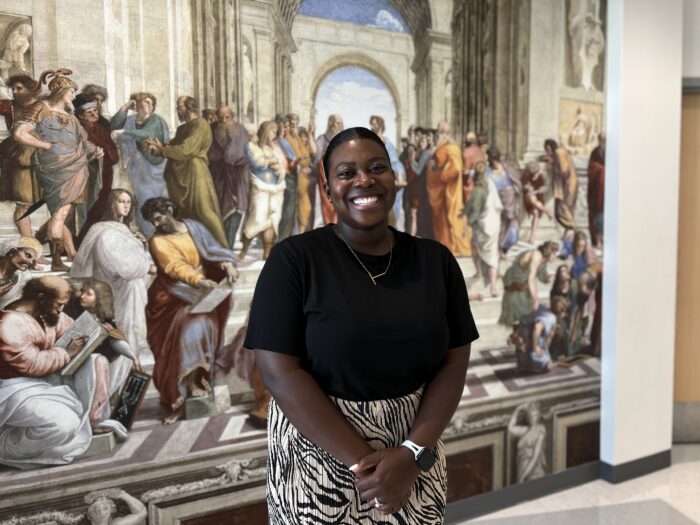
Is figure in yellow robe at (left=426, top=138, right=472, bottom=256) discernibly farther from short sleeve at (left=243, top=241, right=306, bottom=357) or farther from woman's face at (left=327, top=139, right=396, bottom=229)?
short sleeve at (left=243, top=241, right=306, bottom=357)

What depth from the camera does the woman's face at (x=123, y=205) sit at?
261 cm

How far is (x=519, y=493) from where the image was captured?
376 cm

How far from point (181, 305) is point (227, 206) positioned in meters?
0.54

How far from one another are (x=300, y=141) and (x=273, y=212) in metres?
0.41

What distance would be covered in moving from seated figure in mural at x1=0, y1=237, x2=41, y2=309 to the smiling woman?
55.2 inches

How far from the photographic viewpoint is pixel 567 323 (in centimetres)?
398

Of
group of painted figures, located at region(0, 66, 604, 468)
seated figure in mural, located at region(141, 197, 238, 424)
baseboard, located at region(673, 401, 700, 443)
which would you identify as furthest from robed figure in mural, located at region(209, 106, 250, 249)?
baseboard, located at region(673, 401, 700, 443)

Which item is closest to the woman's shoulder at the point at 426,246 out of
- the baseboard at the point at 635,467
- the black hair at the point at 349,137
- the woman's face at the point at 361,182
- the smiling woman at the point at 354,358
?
the smiling woman at the point at 354,358

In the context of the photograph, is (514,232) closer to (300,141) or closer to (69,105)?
(300,141)

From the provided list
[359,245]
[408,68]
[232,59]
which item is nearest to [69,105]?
[232,59]

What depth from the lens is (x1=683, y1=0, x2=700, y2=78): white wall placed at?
162 inches

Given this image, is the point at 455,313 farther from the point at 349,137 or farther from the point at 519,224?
the point at 519,224

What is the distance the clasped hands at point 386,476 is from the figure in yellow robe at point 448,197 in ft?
6.75

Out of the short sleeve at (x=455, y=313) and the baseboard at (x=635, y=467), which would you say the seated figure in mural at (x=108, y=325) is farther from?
the baseboard at (x=635, y=467)
